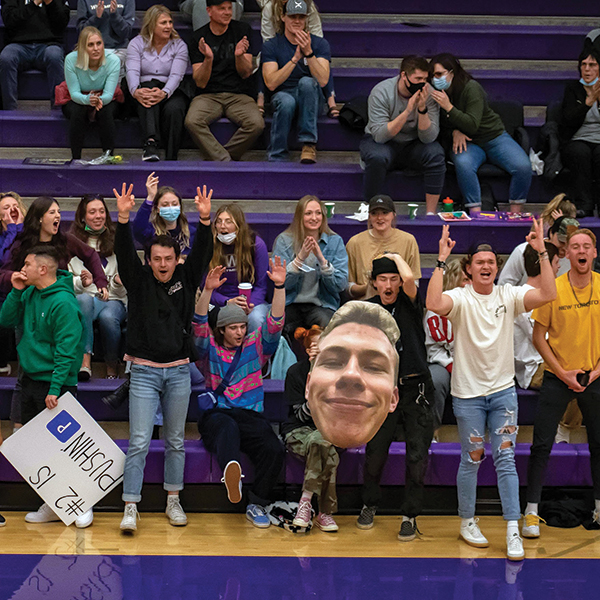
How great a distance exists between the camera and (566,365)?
5062mm

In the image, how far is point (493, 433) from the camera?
16.0ft

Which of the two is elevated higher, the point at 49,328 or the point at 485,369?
the point at 485,369

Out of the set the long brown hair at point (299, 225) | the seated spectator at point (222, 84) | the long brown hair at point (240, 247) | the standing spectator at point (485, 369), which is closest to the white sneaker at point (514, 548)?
the standing spectator at point (485, 369)

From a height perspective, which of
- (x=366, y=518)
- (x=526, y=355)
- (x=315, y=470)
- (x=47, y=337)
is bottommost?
(x=366, y=518)

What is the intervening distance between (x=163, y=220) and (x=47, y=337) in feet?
3.30

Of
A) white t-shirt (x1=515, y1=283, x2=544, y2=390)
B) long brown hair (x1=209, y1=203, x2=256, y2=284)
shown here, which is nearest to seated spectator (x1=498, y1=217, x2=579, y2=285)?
white t-shirt (x1=515, y1=283, x2=544, y2=390)

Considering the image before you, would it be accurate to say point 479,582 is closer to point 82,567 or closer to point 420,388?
point 420,388

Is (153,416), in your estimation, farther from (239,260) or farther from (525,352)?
(525,352)

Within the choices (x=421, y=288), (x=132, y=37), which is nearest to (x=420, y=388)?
(x=421, y=288)

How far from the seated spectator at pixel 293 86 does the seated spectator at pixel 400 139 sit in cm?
51

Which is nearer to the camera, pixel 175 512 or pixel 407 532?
pixel 407 532

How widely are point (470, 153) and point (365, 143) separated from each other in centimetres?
74

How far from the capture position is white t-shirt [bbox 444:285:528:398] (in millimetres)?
4277

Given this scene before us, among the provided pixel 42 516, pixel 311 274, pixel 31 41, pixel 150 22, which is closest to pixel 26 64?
pixel 31 41
